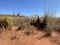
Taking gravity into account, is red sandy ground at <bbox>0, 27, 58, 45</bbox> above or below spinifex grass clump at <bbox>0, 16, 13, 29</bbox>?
below

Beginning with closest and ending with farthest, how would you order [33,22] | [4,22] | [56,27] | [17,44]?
[17,44] → [56,27] → [4,22] → [33,22]

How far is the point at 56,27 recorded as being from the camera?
14570mm

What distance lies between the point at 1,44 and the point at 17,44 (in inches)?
A: 41.5

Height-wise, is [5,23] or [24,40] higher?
[5,23]

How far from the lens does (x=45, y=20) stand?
17.4 metres

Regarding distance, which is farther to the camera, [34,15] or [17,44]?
[34,15]

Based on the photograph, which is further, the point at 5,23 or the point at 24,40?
the point at 5,23

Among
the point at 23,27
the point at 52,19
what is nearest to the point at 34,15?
the point at 52,19

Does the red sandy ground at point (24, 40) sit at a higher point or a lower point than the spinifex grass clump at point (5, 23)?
lower

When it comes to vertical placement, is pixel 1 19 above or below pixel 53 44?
above

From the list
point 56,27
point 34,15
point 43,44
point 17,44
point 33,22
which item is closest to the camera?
point 17,44

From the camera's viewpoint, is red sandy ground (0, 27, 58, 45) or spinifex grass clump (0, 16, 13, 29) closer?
red sandy ground (0, 27, 58, 45)

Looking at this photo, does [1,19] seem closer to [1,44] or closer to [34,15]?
[34,15]

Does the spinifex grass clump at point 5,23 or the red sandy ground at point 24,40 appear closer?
the red sandy ground at point 24,40
